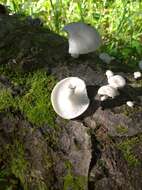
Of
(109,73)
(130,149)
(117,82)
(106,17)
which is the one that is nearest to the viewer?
(130,149)

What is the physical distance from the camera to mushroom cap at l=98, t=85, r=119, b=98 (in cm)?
243

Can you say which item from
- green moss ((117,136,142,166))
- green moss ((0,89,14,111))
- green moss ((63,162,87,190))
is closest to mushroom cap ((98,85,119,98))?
green moss ((117,136,142,166))

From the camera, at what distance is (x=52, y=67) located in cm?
288

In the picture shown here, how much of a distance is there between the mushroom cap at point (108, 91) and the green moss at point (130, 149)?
12.8 inches

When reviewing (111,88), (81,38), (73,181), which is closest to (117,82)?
Answer: (111,88)

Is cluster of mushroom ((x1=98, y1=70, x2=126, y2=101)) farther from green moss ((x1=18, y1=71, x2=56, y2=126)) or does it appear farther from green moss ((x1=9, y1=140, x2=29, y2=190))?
green moss ((x1=9, y1=140, x2=29, y2=190))

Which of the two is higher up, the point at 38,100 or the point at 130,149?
the point at 38,100

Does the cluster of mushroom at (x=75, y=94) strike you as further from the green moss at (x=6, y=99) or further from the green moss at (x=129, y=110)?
the green moss at (x=6, y=99)

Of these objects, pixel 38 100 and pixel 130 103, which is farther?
pixel 38 100

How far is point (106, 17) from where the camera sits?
5.27 m

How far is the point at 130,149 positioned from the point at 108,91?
408 millimetres

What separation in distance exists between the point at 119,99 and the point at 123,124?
0.73ft

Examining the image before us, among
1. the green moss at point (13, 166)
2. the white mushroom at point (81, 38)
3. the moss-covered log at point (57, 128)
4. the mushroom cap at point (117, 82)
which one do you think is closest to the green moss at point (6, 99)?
the moss-covered log at point (57, 128)

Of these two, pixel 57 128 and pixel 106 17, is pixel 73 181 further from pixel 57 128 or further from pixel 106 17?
pixel 106 17
